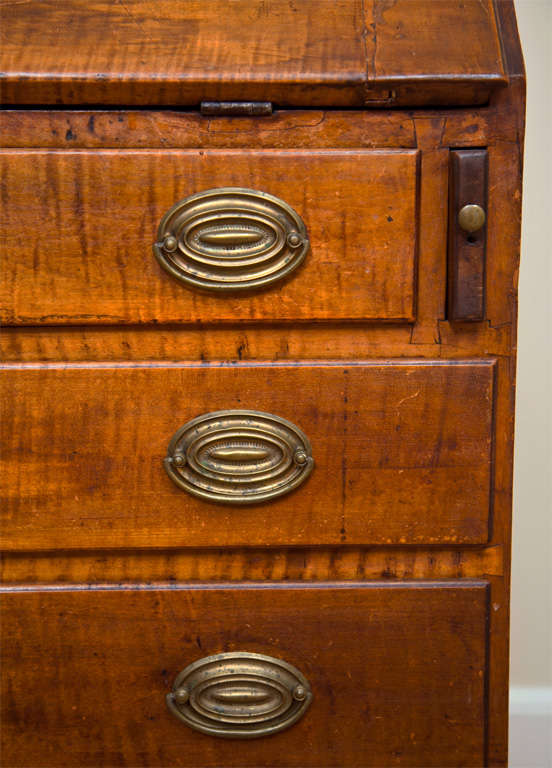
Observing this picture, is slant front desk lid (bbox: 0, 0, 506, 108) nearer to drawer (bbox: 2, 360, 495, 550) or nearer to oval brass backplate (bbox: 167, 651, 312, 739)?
drawer (bbox: 2, 360, 495, 550)

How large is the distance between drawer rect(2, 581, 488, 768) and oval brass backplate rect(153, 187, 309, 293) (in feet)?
1.09

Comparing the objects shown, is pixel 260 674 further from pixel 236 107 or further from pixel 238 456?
pixel 236 107

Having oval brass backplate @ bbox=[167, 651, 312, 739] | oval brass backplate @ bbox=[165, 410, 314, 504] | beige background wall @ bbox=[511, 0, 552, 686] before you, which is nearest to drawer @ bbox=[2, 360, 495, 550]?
oval brass backplate @ bbox=[165, 410, 314, 504]

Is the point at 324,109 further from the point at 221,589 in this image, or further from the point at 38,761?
the point at 38,761

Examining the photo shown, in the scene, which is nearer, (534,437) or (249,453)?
(249,453)

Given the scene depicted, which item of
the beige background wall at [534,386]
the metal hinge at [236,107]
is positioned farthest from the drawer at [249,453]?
the beige background wall at [534,386]

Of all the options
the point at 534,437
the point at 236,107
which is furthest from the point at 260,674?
the point at 534,437

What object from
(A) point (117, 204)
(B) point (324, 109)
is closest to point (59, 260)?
(A) point (117, 204)

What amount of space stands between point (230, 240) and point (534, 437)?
81cm

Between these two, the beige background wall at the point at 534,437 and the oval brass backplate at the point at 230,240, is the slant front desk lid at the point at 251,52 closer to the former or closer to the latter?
the oval brass backplate at the point at 230,240

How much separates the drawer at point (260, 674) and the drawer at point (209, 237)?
0.30 meters

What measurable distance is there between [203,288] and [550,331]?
0.79 meters

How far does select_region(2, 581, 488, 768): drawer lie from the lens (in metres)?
0.72

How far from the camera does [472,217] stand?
664 millimetres
